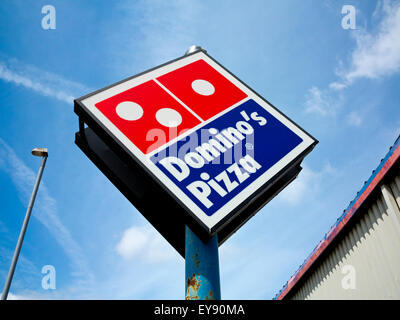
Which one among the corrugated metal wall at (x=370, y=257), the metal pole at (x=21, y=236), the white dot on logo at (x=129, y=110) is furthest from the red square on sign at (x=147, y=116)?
the metal pole at (x=21, y=236)

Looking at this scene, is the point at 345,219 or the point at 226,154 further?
the point at 345,219

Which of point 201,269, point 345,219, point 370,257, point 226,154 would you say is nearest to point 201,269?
point 201,269

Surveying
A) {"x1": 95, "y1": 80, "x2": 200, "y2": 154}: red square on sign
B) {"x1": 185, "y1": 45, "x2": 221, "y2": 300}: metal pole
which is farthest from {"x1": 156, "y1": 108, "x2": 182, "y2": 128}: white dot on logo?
{"x1": 185, "y1": 45, "x2": 221, "y2": 300}: metal pole

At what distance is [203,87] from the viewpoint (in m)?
2.32

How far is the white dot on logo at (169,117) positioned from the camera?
6.28 ft

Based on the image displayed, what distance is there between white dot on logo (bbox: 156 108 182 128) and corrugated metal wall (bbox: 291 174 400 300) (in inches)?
189

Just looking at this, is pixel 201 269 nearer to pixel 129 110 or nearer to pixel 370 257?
pixel 129 110

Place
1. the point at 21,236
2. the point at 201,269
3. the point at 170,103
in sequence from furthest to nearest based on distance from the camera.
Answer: the point at 21,236 → the point at 170,103 → the point at 201,269

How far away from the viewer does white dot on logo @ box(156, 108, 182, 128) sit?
6.28 ft

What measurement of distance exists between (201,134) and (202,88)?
1.88ft

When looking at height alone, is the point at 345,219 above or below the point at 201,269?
above

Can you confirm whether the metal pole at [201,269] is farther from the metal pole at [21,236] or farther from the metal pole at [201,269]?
the metal pole at [21,236]
